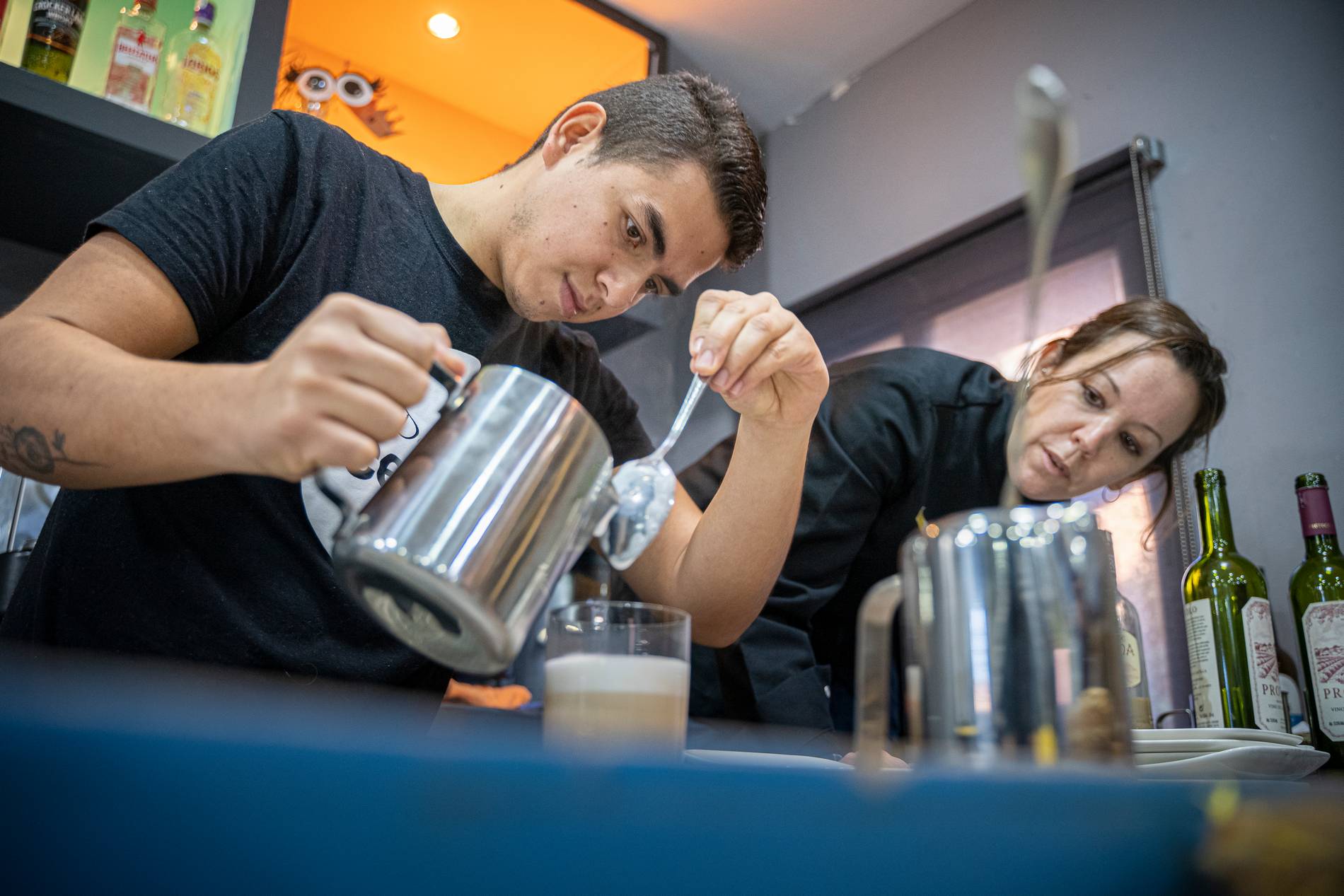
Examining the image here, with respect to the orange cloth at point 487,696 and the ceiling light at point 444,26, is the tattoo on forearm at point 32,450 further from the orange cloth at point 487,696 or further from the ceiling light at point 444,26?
the ceiling light at point 444,26

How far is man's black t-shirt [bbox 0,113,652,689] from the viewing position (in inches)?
33.6

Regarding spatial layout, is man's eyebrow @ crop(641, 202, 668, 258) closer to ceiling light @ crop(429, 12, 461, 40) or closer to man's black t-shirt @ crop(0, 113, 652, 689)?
man's black t-shirt @ crop(0, 113, 652, 689)

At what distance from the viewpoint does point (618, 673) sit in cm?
67

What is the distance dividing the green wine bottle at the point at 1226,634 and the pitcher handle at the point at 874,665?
43.6 inches

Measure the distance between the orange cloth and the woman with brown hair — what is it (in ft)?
2.87

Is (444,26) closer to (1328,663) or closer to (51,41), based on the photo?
(51,41)

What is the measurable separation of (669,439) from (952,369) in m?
0.92

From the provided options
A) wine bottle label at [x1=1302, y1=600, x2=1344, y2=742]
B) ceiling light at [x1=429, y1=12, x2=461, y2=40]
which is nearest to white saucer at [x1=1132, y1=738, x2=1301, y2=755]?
wine bottle label at [x1=1302, y1=600, x2=1344, y2=742]

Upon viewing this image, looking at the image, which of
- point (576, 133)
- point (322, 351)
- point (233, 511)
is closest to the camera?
point (322, 351)

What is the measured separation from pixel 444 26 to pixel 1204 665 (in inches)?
77.8

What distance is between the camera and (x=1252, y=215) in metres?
1.94

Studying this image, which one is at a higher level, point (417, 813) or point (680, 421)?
point (680, 421)

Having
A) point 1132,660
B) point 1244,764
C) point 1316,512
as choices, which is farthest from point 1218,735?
point 1316,512

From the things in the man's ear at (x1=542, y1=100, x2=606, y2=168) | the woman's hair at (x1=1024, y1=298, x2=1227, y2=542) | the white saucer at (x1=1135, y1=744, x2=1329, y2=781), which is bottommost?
the white saucer at (x1=1135, y1=744, x2=1329, y2=781)
